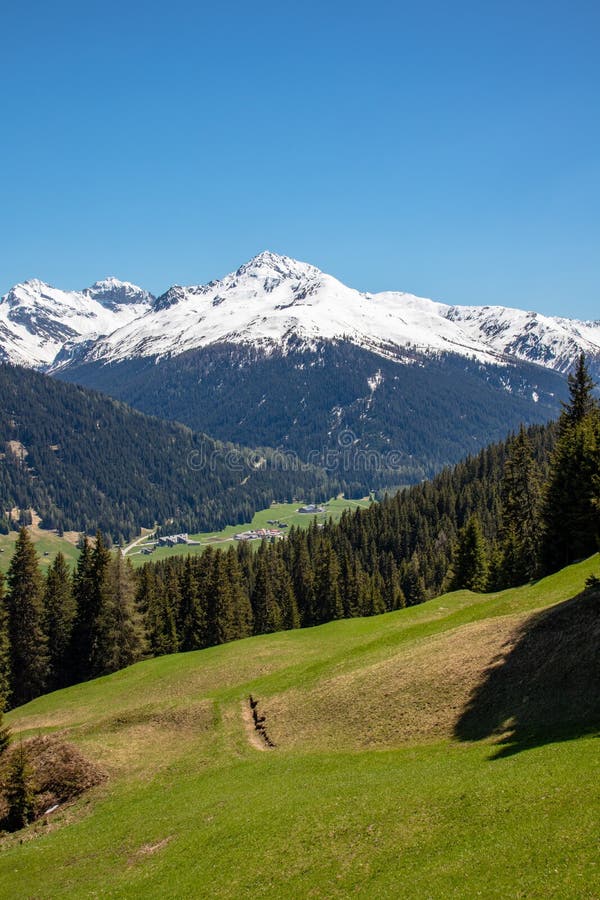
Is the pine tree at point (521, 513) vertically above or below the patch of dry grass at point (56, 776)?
above

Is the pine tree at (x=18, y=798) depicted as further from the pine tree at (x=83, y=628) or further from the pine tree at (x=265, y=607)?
the pine tree at (x=265, y=607)

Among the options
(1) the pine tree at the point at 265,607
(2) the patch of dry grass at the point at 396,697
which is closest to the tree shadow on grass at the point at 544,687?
(2) the patch of dry grass at the point at 396,697

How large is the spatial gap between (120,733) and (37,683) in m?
43.2

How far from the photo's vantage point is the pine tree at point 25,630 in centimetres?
8650

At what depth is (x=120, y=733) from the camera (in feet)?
171

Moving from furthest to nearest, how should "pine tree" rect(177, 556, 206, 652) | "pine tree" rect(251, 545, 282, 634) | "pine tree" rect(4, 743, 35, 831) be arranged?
"pine tree" rect(251, 545, 282, 634) → "pine tree" rect(177, 556, 206, 652) → "pine tree" rect(4, 743, 35, 831)

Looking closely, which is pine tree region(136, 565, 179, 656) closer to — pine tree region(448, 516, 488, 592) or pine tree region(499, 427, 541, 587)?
pine tree region(448, 516, 488, 592)

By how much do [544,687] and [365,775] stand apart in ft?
37.3

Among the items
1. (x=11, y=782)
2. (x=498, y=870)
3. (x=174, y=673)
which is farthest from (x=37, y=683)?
(x=498, y=870)

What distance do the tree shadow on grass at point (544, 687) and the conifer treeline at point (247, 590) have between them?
1971cm

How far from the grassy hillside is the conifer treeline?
15403 millimetres

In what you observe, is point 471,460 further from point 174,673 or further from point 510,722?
point 510,722

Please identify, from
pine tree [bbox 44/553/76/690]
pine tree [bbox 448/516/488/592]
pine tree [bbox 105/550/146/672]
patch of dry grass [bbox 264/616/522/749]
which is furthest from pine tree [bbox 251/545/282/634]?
patch of dry grass [bbox 264/616/522/749]

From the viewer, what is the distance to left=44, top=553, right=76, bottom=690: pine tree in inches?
3615
